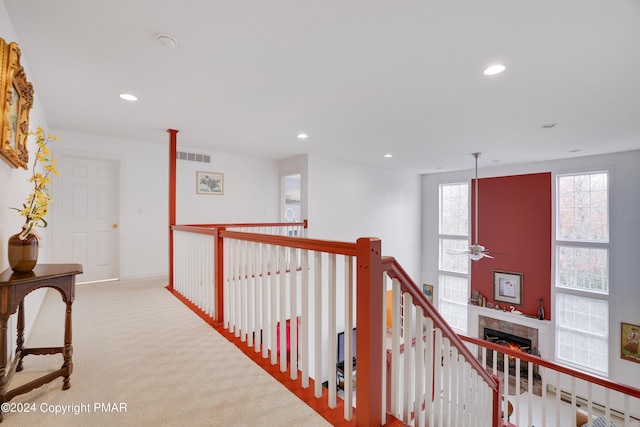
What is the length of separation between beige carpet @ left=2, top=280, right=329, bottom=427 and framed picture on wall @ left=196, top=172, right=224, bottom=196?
10.0 feet

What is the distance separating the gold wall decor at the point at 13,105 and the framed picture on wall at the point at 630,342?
28.7ft

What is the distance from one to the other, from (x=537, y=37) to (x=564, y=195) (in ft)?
19.2

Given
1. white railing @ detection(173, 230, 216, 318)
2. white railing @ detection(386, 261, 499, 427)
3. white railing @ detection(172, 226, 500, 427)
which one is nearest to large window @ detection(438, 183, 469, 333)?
white railing @ detection(172, 226, 500, 427)

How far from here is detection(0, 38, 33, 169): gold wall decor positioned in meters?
1.67

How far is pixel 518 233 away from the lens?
682 cm

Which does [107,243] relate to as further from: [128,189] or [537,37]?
[537,37]

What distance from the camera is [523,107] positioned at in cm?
326

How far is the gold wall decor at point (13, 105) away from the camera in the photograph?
167 centimetres

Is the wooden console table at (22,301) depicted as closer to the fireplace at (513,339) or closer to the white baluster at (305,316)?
the white baluster at (305,316)

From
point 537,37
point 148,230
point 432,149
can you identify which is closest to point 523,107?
point 537,37

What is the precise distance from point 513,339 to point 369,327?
712 cm

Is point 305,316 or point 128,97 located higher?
point 128,97

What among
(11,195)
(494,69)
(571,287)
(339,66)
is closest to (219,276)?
(11,195)

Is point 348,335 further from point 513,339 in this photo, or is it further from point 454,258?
point 454,258
